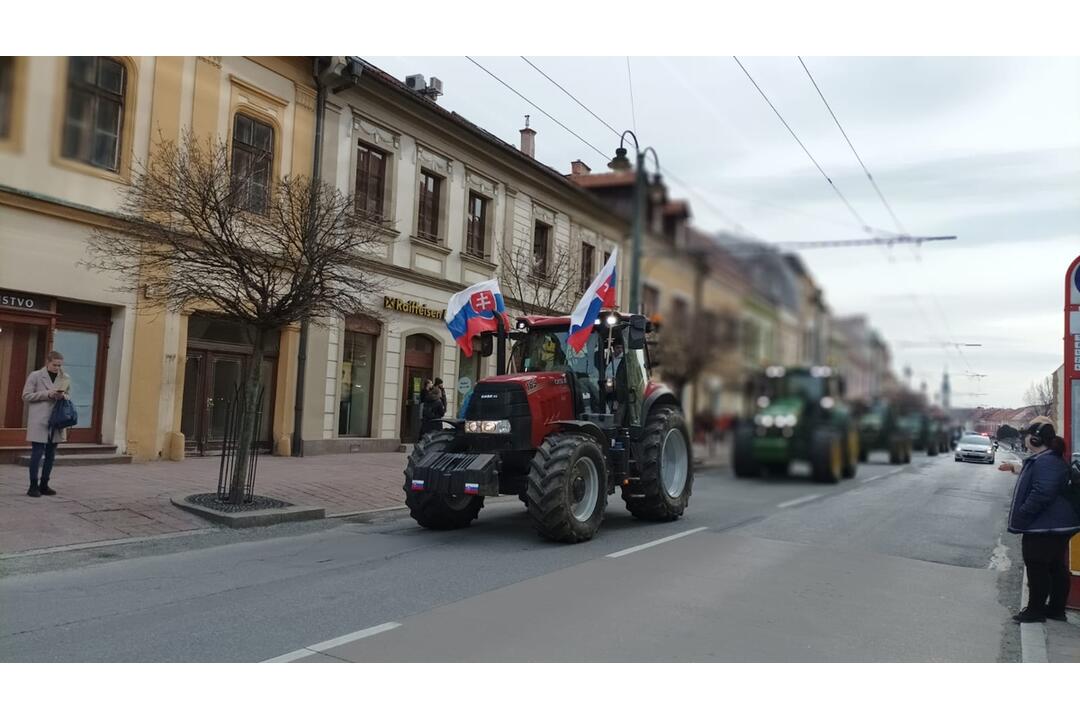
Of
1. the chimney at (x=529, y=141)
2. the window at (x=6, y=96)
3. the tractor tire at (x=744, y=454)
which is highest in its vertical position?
the chimney at (x=529, y=141)

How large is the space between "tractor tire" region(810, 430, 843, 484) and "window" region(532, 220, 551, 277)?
158 inches

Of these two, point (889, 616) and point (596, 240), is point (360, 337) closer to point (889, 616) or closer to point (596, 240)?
point (596, 240)

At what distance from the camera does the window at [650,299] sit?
405 centimetres

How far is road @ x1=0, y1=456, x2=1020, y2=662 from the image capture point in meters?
4.33

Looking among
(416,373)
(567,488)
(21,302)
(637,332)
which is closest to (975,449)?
(637,332)

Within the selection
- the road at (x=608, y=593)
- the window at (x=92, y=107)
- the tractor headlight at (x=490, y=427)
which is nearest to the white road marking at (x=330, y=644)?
the road at (x=608, y=593)

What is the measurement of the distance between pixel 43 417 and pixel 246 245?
2999 mm

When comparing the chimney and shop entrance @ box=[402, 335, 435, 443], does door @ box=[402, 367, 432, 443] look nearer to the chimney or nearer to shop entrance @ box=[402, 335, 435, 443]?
shop entrance @ box=[402, 335, 435, 443]

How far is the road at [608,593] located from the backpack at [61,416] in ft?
8.70

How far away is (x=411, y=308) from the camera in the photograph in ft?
31.5

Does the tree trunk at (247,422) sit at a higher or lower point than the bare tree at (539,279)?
lower

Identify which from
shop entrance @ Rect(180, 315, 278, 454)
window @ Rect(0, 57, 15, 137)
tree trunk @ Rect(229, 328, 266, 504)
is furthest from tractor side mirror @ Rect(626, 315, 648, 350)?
shop entrance @ Rect(180, 315, 278, 454)

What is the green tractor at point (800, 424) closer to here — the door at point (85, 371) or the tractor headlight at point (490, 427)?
the tractor headlight at point (490, 427)

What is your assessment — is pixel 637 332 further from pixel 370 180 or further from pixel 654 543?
pixel 370 180
